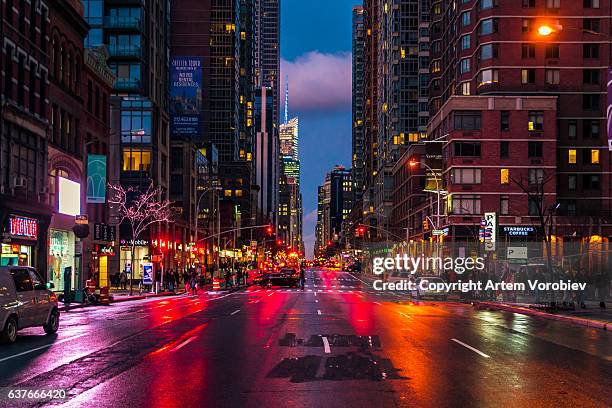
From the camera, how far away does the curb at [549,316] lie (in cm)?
2620

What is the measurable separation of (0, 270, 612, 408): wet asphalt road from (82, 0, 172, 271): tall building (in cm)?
5700

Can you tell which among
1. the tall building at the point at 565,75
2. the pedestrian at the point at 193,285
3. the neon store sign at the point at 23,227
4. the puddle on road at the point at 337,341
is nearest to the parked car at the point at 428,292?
the pedestrian at the point at 193,285

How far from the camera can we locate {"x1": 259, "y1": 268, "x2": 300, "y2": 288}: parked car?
68.1 metres

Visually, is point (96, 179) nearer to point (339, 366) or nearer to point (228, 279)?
point (228, 279)

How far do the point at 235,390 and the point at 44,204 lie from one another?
1381 inches

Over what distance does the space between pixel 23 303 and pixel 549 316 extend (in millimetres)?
21383

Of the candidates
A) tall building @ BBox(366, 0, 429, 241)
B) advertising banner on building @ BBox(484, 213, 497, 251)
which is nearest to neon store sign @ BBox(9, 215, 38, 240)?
advertising banner on building @ BBox(484, 213, 497, 251)

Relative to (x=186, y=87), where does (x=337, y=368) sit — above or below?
below

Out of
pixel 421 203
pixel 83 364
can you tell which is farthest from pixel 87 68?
pixel 421 203

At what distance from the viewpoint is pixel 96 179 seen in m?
51.2

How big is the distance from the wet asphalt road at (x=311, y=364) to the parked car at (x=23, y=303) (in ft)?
1.90

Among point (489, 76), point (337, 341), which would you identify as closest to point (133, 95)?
point (489, 76)

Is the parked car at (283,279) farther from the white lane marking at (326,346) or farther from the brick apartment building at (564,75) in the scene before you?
the white lane marking at (326,346)

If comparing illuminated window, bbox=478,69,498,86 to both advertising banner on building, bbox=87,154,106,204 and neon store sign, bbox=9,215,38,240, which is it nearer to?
advertising banner on building, bbox=87,154,106,204
